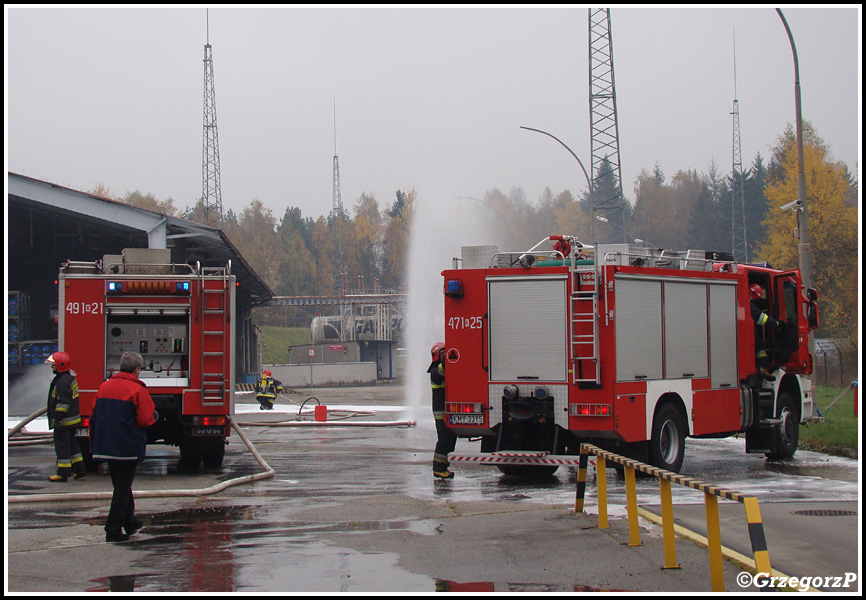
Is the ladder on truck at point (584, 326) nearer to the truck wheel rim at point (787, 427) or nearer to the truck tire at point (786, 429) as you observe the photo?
the truck tire at point (786, 429)

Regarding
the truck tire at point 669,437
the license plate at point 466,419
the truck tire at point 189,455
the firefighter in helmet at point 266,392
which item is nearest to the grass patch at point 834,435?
the truck tire at point 669,437

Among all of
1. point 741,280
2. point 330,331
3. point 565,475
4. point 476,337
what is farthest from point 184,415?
point 330,331

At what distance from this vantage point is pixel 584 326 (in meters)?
10.9

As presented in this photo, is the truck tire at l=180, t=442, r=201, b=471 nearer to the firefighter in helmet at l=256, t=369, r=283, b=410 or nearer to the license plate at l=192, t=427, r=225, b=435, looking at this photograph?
the license plate at l=192, t=427, r=225, b=435

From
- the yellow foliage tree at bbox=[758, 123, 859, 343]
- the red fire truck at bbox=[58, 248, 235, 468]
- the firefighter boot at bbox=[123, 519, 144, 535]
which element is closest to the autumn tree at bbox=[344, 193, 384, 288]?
the yellow foliage tree at bbox=[758, 123, 859, 343]

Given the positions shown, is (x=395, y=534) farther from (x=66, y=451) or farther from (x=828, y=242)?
(x=828, y=242)

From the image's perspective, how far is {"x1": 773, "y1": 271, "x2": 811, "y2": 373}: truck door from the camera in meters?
13.7

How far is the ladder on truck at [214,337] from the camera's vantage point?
12.8m

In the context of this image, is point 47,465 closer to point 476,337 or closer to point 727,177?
point 476,337

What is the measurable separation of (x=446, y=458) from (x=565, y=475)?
6.17 ft

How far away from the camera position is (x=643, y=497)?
33.4ft

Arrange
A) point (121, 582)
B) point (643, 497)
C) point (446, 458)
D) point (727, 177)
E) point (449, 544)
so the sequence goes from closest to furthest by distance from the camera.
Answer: point (121, 582)
point (449, 544)
point (643, 497)
point (446, 458)
point (727, 177)

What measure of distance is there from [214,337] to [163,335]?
3.64 ft

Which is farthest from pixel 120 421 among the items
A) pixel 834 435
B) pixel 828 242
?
pixel 828 242
